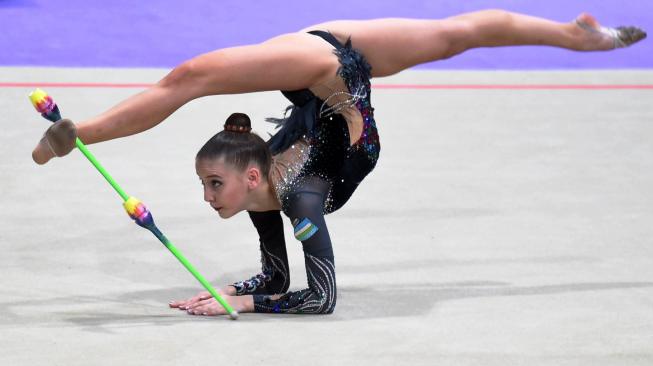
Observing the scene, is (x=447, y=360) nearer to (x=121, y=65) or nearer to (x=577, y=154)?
(x=577, y=154)

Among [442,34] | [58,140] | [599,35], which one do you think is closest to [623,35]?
[599,35]

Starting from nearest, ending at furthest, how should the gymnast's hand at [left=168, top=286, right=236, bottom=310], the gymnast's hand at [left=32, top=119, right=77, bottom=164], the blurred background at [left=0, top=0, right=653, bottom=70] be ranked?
the gymnast's hand at [left=32, top=119, right=77, bottom=164] < the gymnast's hand at [left=168, top=286, right=236, bottom=310] < the blurred background at [left=0, top=0, right=653, bottom=70]

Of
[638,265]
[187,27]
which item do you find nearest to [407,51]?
[638,265]

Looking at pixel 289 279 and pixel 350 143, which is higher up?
pixel 350 143

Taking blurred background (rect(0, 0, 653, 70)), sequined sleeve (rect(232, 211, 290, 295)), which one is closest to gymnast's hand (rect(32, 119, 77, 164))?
sequined sleeve (rect(232, 211, 290, 295))

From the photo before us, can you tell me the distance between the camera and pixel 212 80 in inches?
115

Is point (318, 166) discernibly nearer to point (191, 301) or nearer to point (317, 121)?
point (317, 121)

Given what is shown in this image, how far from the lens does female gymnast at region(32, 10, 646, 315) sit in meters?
3.05

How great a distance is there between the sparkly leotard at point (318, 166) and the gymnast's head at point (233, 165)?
6cm

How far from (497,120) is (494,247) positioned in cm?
178

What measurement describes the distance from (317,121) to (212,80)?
0.37 meters

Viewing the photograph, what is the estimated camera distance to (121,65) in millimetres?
6336

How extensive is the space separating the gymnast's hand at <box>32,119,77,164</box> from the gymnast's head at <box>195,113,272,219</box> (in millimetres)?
397

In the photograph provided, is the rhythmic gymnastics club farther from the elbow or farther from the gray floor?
the elbow
